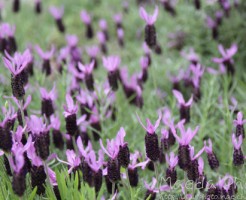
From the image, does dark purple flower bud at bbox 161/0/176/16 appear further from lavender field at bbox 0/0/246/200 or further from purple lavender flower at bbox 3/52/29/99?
purple lavender flower at bbox 3/52/29/99

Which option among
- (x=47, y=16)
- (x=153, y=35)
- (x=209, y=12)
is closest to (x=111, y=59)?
(x=153, y=35)

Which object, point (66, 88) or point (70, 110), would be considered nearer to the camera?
point (70, 110)

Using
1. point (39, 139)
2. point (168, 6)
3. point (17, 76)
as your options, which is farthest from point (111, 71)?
point (168, 6)

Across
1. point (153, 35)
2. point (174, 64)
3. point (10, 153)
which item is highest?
point (153, 35)

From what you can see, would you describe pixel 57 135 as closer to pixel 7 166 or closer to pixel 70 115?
pixel 70 115

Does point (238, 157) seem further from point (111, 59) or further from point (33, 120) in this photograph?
point (111, 59)

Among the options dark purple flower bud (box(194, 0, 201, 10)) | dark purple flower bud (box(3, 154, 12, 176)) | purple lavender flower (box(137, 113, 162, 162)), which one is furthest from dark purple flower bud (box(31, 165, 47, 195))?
dark purple flower bud (box(194, 0, 201, 10))

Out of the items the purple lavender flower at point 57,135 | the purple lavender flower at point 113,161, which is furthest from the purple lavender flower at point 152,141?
the purple lavender flower at point 57,135

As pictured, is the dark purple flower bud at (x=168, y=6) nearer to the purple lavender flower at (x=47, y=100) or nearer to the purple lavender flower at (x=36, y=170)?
the purple lavender flower at (x=47, y=100)
